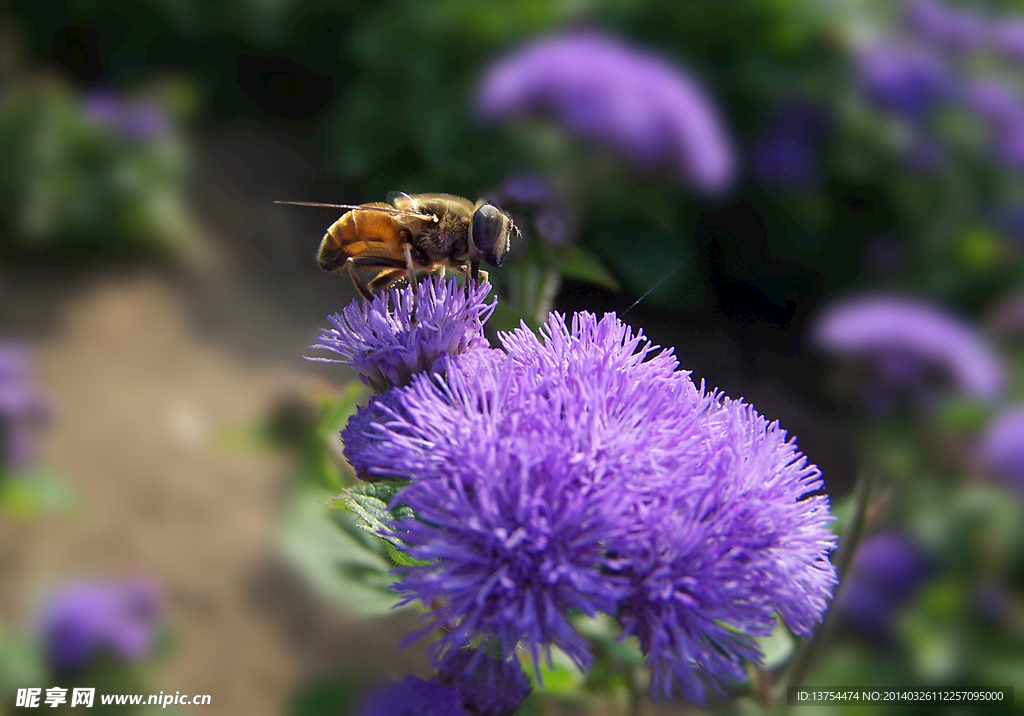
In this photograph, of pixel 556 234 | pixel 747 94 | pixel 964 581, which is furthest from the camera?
pixel 747 94

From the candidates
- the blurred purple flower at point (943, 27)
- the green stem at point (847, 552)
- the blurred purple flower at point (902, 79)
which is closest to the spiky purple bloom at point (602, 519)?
the green stem at point (847, 552)

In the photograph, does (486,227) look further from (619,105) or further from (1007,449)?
(1007,449)

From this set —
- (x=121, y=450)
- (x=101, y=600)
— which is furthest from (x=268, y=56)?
(x=101, y=600)

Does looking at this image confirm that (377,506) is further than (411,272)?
No

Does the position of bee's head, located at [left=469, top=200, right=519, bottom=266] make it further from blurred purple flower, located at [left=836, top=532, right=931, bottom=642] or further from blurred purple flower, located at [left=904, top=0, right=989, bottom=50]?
blurred purple flower, located at [left=904, top=0, right=989, bottom=50]

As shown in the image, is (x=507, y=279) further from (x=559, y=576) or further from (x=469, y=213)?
(x=559, y=576)

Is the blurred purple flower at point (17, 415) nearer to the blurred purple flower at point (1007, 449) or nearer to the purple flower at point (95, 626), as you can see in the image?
the purple flower at point (95, 626)

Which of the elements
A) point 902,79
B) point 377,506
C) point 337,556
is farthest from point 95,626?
point 902,79
